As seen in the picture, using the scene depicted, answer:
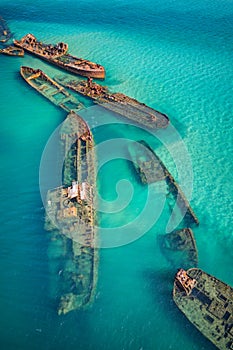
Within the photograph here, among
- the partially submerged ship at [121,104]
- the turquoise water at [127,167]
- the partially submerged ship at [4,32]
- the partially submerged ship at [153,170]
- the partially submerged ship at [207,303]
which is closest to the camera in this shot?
the partially submerged ship at [207,303]

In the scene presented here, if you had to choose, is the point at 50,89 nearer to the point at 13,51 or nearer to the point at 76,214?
the point at 13,51

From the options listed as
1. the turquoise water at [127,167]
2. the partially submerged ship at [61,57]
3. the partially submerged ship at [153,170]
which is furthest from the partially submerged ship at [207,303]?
the partially submerged ship at [61,57]

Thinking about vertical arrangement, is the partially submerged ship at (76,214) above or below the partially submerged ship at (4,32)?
below

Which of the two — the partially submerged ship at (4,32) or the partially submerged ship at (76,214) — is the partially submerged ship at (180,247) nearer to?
the partially submerged ship at (76,214)

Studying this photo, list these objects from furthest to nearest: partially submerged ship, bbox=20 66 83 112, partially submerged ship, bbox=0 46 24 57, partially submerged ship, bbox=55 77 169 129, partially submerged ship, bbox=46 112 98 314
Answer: partially submerged ship, bbox=0 46 24 57 → partially submerged ship, bbox=20 66 83 112 → partially submerged ship, bbox=55 77 169 129 → partially submerged ship, bbox=46 112 98 314

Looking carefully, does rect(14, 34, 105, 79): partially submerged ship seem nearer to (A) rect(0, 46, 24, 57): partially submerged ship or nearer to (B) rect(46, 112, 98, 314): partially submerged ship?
(A) rect(0, 46, 24, 57): partially submerged ship

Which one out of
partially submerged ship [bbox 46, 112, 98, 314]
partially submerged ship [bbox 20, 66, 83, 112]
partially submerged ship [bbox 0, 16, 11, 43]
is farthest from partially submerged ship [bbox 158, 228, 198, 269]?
partially submerged ship [bbox 0, 16, 11, 43]
